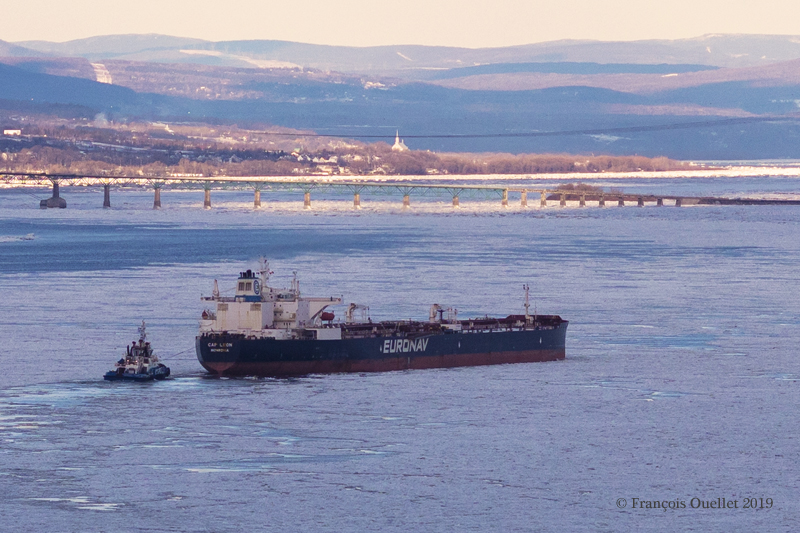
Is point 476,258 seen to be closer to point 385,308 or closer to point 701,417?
point 385,308

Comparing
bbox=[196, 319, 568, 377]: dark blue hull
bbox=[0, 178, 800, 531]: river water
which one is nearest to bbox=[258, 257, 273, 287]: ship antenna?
bbox=[196, 319, 568, 377]: dark blue hull

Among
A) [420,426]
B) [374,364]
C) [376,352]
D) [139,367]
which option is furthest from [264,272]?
[420,426]

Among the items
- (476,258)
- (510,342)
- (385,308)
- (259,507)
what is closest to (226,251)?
(476,258)

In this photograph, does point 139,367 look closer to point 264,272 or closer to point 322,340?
point 264,272

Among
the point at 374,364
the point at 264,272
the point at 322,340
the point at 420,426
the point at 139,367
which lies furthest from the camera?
the point at 264,272

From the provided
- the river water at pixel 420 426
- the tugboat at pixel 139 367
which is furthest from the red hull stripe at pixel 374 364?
the tugboat at pixel 139 367

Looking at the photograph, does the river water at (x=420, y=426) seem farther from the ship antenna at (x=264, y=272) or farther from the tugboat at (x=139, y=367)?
the ship antenna at (x=264, y=272)

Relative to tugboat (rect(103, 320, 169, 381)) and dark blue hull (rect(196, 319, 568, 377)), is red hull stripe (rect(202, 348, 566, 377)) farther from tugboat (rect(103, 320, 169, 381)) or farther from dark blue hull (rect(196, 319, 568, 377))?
tugboat (rect(103, 320, 169, 381))
